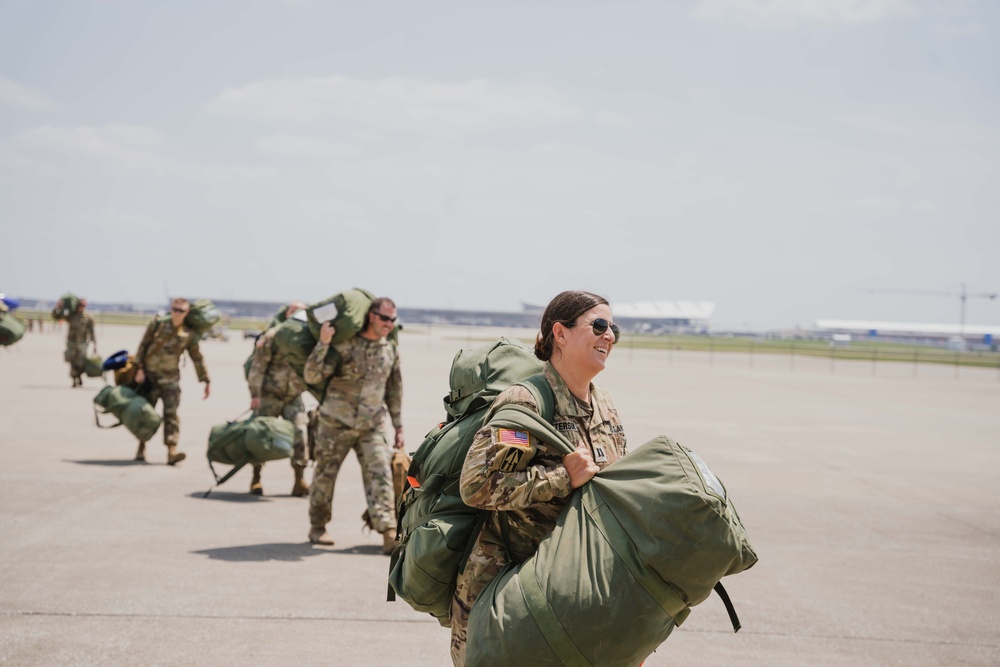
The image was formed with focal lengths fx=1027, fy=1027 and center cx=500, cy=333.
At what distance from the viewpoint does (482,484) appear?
117 inches

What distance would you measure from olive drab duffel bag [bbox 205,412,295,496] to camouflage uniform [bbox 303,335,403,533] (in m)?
2.02

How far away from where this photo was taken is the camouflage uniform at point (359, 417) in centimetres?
750

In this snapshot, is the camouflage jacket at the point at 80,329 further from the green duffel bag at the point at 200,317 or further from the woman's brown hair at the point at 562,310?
the woman's brown hair at the point at 562,310

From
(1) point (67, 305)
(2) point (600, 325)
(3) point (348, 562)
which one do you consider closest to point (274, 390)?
(3) point (348, 562)

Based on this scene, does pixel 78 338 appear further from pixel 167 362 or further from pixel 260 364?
pixel 260 364

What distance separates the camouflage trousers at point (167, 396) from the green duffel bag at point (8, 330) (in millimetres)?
8956

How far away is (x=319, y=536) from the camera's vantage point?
7914 millimetres

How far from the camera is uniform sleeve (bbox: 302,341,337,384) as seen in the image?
7.38m

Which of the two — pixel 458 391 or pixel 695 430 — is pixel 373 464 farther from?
pixel 695 430

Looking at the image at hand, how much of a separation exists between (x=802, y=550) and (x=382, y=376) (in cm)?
367

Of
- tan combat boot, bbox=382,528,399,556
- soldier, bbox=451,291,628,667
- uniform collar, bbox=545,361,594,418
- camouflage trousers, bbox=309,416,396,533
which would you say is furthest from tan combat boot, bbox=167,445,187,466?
uniform collar, bbox=545,361,594,418

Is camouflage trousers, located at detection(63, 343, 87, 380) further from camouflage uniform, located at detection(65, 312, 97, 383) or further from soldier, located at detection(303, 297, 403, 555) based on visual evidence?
soldier, located at detection(303, 297, 403, 555)

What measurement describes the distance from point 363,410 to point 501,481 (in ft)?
15.5

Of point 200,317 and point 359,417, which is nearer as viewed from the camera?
point 359,417
